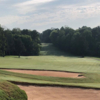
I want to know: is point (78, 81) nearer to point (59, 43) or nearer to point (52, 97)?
point (52, 97)

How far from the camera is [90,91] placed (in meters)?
16.0

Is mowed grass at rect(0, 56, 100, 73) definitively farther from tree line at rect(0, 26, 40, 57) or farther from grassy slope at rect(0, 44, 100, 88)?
tree line at rect(0, 26, 40, 57)

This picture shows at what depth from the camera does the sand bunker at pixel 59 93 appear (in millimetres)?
14124

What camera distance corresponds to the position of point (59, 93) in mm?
15148

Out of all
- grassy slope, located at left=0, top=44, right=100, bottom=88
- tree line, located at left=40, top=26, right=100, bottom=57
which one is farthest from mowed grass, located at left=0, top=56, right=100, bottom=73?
tree line, located at left=40, top=26, right=100, bottom=57

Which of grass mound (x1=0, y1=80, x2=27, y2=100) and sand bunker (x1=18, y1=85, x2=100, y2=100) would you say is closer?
grass mound (x1=0, y1=80, x2=27, y2=100)

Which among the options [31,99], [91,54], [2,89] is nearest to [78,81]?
[31,99]

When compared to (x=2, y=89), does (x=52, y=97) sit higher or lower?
lower

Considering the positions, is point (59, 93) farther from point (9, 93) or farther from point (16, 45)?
point (16, 45)

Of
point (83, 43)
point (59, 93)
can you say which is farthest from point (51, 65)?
point (83, 43)

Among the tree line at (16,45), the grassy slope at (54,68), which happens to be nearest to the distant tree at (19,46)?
the tree line at (16,45)

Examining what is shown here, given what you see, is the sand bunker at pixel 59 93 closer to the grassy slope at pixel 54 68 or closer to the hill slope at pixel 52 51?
the grassy slope at pixel 54 68

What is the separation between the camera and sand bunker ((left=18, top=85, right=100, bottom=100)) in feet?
46.3

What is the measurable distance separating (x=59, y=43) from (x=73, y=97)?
3538 inches
